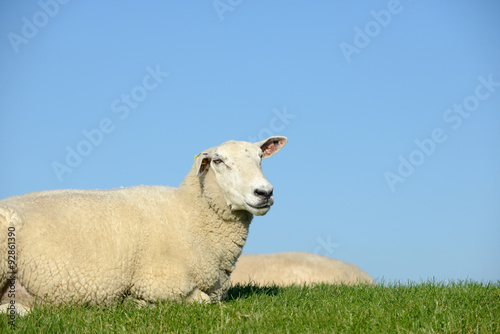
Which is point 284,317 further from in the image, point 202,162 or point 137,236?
point 202,162

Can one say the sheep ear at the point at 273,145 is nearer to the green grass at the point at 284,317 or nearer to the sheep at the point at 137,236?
the sheep at the point at 137,236

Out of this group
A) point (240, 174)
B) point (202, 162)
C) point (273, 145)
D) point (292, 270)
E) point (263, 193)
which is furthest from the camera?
point (292, 270)

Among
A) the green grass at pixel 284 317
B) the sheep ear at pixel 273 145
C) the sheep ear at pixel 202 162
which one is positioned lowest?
the green grass at pixel 284 317

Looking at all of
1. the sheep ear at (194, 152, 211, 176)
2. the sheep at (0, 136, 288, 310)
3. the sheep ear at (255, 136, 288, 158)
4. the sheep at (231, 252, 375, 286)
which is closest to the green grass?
the sheep at (0, 136, 288, 310)

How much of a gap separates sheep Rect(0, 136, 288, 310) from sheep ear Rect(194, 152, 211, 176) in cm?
1

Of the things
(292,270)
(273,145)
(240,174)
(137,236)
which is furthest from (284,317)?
(292,270)

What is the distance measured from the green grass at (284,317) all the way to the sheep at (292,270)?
20.0 ft

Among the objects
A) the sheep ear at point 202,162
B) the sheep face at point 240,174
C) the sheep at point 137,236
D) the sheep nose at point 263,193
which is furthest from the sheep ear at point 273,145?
the sheep nose at point 263,193

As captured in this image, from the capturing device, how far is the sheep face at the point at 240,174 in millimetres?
6652

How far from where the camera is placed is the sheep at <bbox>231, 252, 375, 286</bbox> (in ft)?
44.3

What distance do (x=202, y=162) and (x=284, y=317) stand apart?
233 centimetres

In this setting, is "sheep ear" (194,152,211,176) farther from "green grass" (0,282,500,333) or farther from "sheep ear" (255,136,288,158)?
"green grass" (0,282,500,333)

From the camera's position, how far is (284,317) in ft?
19.7

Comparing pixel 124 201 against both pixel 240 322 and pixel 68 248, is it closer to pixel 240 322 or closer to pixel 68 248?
pixel 68 248
